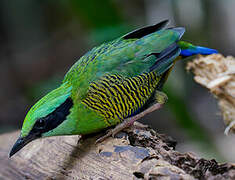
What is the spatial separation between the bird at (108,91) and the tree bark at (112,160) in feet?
0.63

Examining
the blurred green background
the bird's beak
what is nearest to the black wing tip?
the bird's beak

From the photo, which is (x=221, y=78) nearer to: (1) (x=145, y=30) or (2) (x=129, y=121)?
(1) (x=145, y=30)

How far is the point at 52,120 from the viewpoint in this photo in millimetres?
3041

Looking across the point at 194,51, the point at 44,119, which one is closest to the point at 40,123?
the point at 44,119

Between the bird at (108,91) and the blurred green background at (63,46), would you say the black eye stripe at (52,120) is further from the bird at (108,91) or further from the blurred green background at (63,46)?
the blurred green background at (63,46)

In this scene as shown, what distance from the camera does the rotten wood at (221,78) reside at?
3.79 metres

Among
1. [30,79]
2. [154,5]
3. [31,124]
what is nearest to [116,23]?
[154,5]

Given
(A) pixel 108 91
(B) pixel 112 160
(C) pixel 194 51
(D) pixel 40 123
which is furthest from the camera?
(C) pixel 194 51

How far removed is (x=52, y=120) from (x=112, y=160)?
61 cm

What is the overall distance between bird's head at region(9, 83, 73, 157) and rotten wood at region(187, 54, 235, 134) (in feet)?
5.12

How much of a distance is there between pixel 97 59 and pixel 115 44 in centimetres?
33

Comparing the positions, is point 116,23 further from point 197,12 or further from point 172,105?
point 197,12

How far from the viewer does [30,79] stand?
931 cm

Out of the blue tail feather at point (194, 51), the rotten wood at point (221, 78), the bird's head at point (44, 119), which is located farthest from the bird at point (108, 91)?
the rotten wood at point (221, 78)
